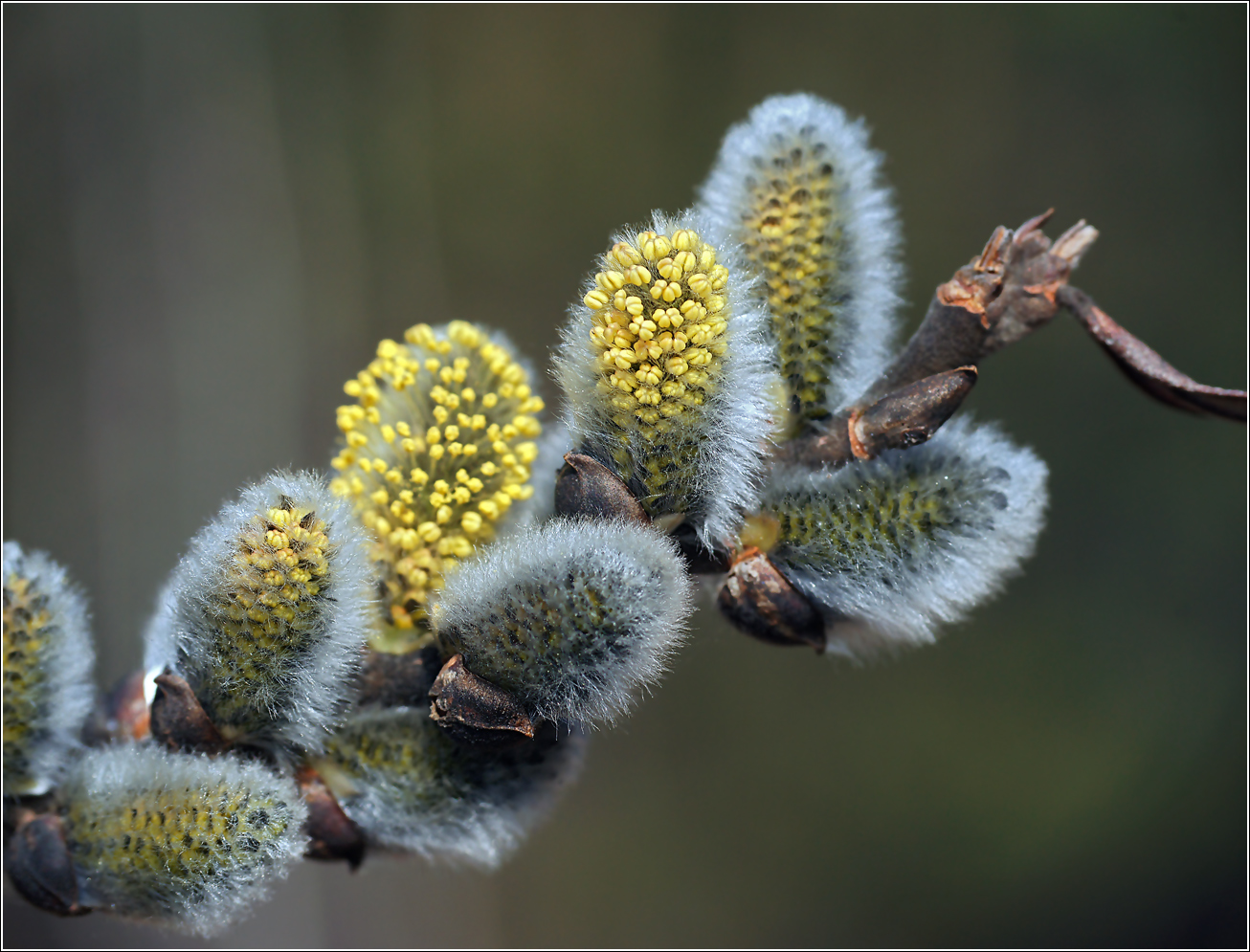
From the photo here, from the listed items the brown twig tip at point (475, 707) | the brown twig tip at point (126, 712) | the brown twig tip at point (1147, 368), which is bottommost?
the brown twig tip at point (126, 712)

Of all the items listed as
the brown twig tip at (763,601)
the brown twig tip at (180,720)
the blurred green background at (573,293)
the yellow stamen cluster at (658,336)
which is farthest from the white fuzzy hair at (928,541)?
the blurred green background at (573,293)

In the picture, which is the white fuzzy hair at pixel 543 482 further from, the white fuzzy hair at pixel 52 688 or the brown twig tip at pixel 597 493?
the white fuzzy hair at pixel 52 688

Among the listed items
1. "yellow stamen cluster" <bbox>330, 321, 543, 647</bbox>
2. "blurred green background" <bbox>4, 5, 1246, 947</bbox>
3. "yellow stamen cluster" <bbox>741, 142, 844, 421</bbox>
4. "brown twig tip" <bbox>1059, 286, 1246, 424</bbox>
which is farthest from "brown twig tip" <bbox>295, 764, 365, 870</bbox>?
"blurred green background" <bbox>4, 5, 1246, 947</bbox>

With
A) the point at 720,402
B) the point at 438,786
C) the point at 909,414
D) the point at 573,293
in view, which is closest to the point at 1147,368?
the point at 909,414

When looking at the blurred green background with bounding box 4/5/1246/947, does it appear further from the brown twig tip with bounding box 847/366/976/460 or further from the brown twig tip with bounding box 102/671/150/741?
the brown twig tip with bounding box 847/366/976/460

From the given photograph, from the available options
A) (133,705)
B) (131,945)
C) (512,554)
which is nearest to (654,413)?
(512,554)

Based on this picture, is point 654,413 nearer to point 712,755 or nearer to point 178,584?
point 178,584
